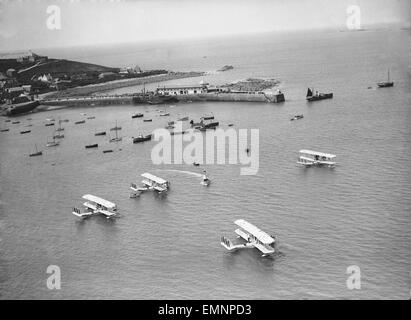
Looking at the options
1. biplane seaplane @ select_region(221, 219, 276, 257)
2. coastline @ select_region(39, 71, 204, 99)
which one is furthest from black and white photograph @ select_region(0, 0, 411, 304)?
coastline @ select_region(39, 71, 204, 99)

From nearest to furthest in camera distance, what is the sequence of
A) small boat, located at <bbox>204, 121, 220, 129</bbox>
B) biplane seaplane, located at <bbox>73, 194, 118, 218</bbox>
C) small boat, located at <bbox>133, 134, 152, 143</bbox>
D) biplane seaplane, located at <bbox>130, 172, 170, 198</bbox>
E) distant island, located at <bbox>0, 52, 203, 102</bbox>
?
biplane seaplane, located at <bbox>73, 194, 118, 218</bbox> → biplane seaplane, located at <bbox>130, 172, 170, 198</bbox> → small boat, located at <bbox>133, 134, 152, 143</bbox> → small boat, located at <bbox>204, 121, 220, 129</bbox> → distant island, located at <bbox>0, 52, 203, 102</bbox>

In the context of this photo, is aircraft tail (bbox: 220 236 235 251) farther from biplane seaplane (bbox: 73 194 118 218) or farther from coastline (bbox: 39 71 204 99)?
coastline (bbox: 39 71 204 99)

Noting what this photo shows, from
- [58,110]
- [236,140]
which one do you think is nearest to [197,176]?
[236,140]

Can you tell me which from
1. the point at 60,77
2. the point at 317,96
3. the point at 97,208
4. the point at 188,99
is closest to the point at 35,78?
the point at 60,77

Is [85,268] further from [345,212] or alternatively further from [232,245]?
[345,212]

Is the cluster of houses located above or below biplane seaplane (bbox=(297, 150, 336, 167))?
above
